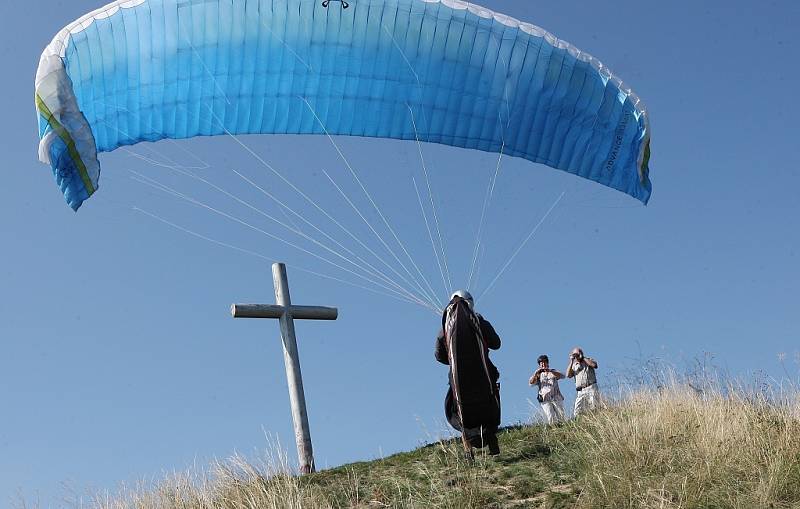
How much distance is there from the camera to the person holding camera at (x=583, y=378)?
1091 centimetres

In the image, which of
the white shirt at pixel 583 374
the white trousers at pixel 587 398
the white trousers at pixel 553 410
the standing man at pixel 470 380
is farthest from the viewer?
the white shirt at pixel 583 374

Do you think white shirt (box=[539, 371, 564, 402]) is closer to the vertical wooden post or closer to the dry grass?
the dry grass

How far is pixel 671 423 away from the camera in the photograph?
7883 mm

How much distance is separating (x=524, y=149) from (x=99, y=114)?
5.15 metres

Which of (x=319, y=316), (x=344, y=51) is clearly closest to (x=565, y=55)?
(x=344, y=51)

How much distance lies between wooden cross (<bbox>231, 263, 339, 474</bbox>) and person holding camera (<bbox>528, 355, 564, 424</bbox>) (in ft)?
9.69

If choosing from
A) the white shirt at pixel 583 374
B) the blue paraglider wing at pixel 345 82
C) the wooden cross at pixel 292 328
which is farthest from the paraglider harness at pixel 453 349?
the white shirt at pixel 583 374

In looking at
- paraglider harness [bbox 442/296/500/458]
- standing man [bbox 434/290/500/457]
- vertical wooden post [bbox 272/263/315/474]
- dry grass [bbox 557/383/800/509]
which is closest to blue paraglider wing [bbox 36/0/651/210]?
vertical wooden post [bbox 272/263/315/474]

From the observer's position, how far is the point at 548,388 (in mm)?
11117

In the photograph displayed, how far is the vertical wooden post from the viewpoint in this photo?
364 inches

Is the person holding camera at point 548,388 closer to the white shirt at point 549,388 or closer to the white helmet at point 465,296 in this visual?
the white shirt at point 549,388

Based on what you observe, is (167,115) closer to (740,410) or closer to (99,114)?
(99,114)

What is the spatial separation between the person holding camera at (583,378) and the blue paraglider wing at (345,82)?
2.36m

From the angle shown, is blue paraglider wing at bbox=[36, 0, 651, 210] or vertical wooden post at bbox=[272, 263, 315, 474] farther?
Result: blue paraglider wing at bbox=[36, 0, 651, 210]
